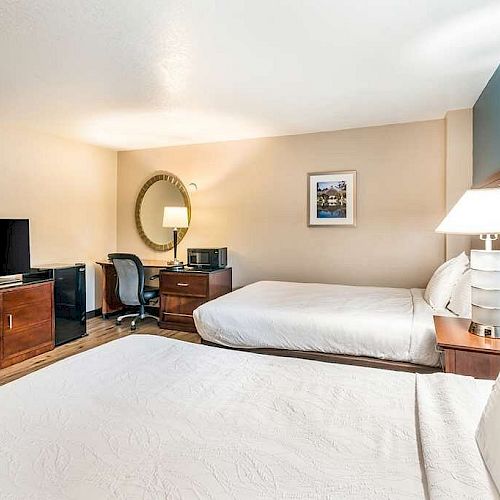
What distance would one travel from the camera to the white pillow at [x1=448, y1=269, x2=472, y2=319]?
258cm

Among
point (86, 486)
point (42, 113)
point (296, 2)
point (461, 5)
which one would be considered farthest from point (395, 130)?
point (86, 486)

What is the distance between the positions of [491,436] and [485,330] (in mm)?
1278

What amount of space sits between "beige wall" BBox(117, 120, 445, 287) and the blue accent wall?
1.58 ft

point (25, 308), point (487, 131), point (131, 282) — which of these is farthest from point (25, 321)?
point (487, 131)

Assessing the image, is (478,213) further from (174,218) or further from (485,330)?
(174,218)

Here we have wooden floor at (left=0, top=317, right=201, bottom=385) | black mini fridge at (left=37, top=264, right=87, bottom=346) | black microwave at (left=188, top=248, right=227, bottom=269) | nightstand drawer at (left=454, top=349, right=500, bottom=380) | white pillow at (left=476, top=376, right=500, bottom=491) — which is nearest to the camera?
white pillow at (left=476, top=376, right=500, bottom=491)

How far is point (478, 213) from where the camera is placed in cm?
195

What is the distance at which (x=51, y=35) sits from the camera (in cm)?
222

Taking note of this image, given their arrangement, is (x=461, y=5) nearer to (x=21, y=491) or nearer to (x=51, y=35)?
(x=51, y=35)

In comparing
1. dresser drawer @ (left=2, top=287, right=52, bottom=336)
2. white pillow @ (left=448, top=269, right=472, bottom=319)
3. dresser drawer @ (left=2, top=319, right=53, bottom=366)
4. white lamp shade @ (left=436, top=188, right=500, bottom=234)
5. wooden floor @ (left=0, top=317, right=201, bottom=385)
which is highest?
white lamp shade @ (left=436, top=188, right=500, bottom=234)

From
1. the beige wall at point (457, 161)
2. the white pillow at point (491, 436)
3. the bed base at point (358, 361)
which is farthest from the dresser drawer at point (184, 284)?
the white pillow at point (491, 436)

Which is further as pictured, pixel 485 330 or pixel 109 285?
pixel 109 285

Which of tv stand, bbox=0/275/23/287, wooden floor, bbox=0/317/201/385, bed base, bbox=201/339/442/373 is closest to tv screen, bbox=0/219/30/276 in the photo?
tv stand, bbox=0/275/23/287

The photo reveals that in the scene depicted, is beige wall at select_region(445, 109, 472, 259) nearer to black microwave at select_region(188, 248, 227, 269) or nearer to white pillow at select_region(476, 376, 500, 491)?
black microwave at select_region(188, 248, 227, 269)
